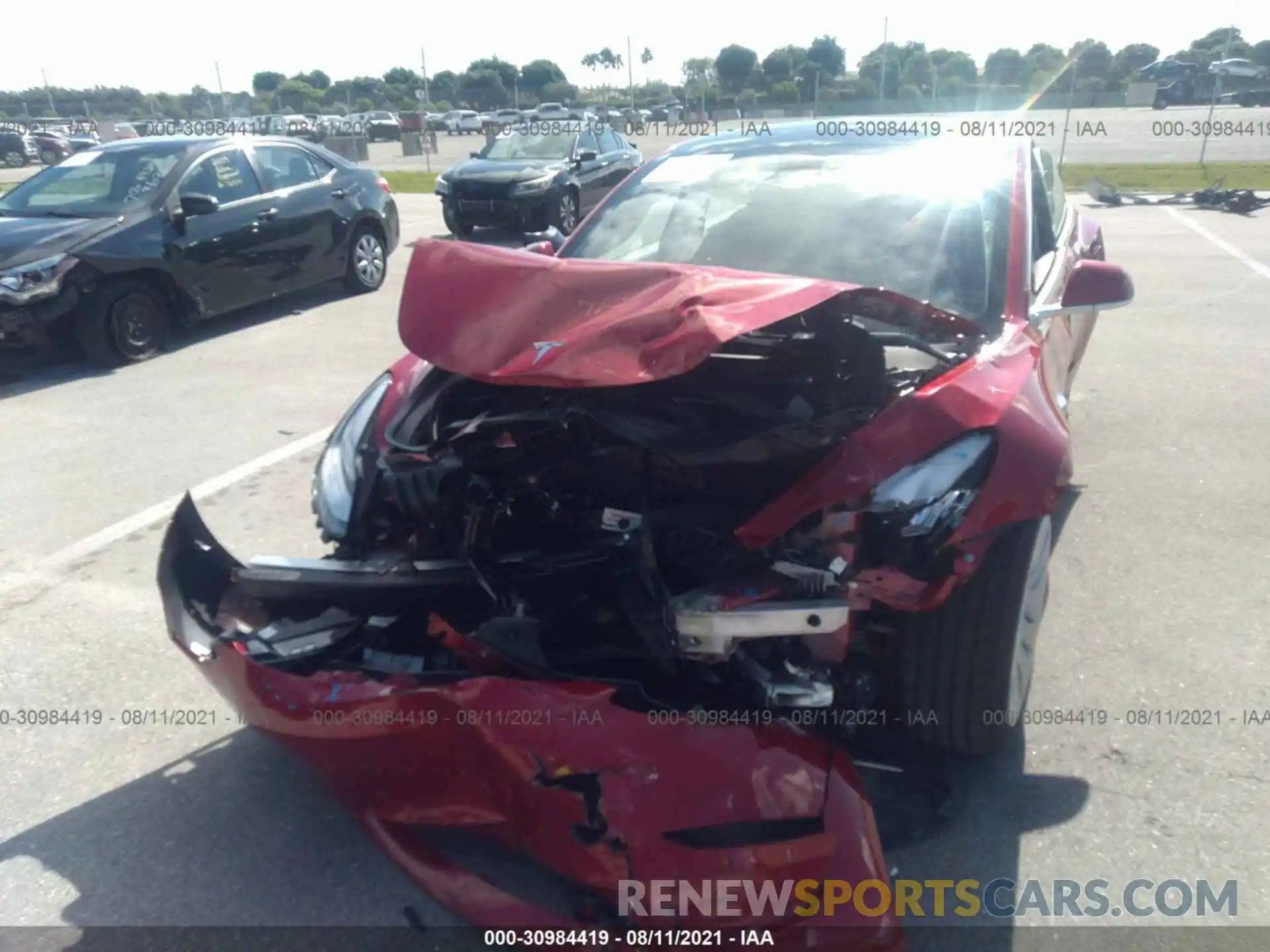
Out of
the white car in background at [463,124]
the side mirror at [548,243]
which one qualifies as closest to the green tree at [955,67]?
the white car in background at [463,124]

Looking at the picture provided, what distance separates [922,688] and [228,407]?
529cm

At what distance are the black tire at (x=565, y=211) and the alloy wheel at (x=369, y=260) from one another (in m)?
3.92

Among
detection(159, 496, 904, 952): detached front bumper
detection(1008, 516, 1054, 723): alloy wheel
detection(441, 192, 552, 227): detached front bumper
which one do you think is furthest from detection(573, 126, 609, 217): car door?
detection(159, 496, 904, 952): detached front bumper

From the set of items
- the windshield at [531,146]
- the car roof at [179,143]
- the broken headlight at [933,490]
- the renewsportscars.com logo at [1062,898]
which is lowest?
the renewsportscars.com logo at [1062,898]

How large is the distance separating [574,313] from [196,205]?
6.29 metres

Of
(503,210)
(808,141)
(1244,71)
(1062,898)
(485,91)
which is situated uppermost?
(485,91)

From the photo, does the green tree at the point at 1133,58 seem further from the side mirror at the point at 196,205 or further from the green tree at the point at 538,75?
the side mirror at the point at 196,205

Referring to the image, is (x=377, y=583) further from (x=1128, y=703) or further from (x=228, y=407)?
(x=228, y=407)

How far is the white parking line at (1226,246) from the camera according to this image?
1032 cm

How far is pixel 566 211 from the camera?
14.2m

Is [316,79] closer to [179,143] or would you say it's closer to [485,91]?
[485,91]

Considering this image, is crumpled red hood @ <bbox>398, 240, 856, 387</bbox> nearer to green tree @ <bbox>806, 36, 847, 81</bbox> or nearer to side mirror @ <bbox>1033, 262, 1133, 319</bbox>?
side mirror @ <bbox>1033, 262, 1133, 319</bbox>

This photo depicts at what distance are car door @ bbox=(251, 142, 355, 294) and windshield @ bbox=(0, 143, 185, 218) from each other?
837 mm

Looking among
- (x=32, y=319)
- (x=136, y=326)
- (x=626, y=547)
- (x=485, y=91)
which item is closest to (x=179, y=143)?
(x=136, y=326)
